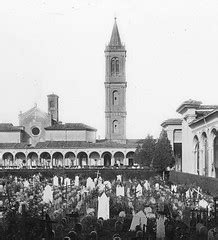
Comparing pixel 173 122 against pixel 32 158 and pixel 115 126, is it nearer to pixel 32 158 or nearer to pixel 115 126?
pixel 115 126

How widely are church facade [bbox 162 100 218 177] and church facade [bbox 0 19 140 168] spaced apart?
69.5ft

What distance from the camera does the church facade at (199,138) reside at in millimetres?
36531

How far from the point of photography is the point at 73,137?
73.8m

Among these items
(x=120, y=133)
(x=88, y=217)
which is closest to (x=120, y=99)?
(x=120, y=133)

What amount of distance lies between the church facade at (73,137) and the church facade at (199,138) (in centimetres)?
2119

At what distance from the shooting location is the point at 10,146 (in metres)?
68.4

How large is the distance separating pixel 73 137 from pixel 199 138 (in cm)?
3410

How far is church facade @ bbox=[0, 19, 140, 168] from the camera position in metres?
68.5

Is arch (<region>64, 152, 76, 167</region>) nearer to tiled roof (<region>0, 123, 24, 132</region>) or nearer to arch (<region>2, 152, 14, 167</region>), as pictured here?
arch (<region>2, 152, 14, 167</region>)

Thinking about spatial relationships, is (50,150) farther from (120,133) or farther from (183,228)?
(183,228)

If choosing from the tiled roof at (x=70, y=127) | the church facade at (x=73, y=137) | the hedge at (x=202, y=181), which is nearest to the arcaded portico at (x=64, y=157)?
the church facade at (x=73, y=137)

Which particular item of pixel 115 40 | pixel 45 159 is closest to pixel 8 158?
pixel 45 159

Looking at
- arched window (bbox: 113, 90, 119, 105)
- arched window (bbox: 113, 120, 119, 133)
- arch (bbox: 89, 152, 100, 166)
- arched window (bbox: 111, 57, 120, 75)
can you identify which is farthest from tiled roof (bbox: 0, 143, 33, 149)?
arched window (bbox: 111, 57, 120, 75)

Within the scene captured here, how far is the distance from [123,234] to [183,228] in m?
1.51
